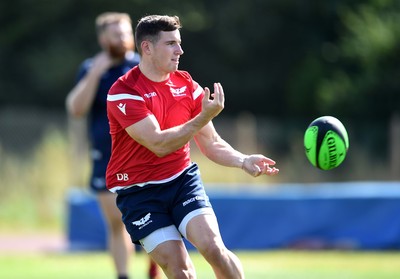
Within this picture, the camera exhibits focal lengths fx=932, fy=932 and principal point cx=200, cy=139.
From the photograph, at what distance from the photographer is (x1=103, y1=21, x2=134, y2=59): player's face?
8.64 meters

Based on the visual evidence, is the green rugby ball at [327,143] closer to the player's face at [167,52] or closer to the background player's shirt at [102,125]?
the player's face at [167,52]

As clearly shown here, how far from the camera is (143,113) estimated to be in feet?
20.5

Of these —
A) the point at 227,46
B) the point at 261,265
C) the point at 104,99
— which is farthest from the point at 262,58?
the point at 104,99

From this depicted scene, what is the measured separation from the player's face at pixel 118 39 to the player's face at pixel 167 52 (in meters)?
2.31

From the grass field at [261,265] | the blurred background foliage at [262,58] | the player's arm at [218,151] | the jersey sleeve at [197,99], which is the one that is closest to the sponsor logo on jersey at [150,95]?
the jersey sleeve at [197,99]

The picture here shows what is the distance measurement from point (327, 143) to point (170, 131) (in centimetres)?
111

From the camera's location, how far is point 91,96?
29.0 ft

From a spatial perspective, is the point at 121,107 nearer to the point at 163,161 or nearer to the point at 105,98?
the point at 163,161

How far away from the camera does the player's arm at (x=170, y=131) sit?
5.95 metres

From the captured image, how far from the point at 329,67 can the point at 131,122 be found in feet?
78.2

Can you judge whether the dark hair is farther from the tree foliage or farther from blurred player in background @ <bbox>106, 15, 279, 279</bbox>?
the tree foliage

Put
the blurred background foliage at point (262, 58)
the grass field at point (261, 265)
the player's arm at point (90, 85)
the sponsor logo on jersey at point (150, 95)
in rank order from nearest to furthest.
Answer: the sponsor logo on jersey at point (150, 95), the player's arm at point (90, 85), the grass field at point (261, 265), the blurred background foliage at point (262, 58)

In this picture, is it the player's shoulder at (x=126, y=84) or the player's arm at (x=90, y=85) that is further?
the player's arm at (x=90, y=85)

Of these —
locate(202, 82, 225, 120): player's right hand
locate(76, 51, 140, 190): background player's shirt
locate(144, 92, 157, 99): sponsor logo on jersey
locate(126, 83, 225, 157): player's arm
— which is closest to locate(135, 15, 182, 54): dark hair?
locate(144, 92, 157, 99): sponsor logo on jersey
